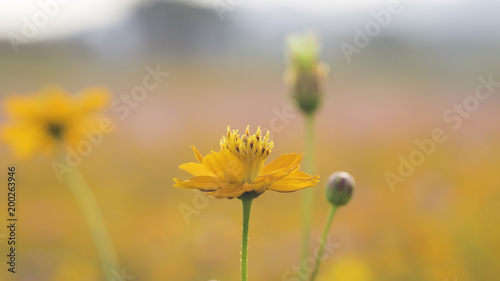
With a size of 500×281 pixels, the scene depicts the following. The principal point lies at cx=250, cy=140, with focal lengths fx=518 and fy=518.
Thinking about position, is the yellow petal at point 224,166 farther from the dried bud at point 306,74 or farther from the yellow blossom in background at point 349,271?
the yellow blossom in background at point 349,271

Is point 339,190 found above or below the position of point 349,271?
above

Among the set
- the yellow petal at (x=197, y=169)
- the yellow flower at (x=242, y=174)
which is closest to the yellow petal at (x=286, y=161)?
the yellow flower at (x=242, y=174)

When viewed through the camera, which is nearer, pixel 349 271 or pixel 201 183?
pixel 201 183

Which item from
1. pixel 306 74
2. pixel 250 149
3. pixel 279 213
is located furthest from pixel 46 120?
pixel 279 213

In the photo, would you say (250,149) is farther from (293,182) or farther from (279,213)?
(279,213)

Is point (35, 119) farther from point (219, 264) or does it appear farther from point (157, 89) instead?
point (157, 89)

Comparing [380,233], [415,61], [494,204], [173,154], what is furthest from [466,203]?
[415,61]

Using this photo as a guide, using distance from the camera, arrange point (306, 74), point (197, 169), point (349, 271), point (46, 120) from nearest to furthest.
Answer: point (197, 169) → point (306, 74) → point (46, 120) → point (349, 271)
